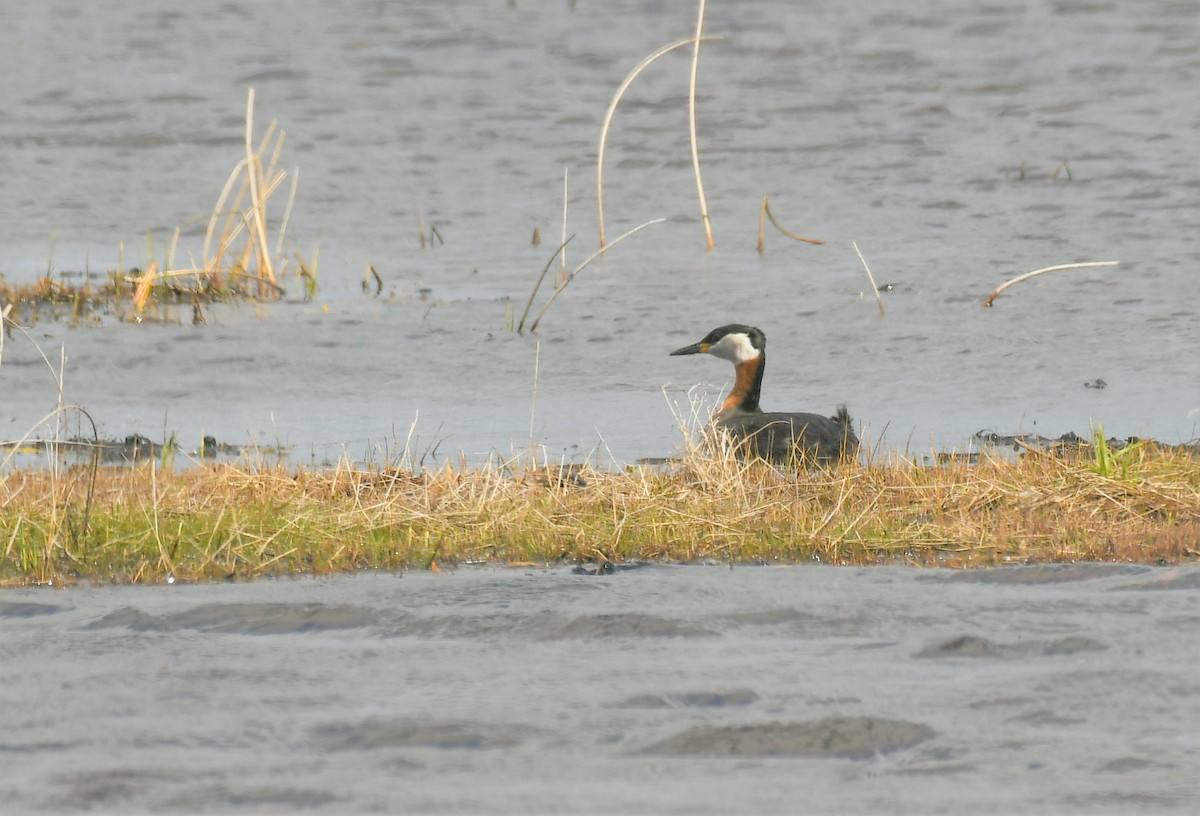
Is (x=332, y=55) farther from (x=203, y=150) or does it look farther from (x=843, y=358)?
(x=843, y=358)

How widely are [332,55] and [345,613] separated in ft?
70.8

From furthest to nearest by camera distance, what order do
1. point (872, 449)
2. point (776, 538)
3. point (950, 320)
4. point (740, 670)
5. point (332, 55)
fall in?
point (332, 55)
point (950, 320)
point (872, 449)
point (776, 538)
point (740, 670)

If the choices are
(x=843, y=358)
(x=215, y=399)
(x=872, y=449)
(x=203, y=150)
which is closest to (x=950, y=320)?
(x=843, y=358)

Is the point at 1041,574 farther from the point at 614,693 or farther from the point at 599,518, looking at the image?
the point at 614,693

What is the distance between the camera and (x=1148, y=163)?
68.6 ft

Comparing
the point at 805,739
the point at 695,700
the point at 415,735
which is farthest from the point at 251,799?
the point at 805,739

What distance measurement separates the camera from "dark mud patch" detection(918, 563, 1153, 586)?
7422mm

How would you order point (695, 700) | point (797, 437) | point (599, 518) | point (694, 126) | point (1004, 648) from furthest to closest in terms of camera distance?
1. point (694, 126)
2. point (797, 437)
3. point (599, 518)
4. point (1004, 648)
5. point (695, 700)

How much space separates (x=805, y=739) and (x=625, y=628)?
1285mm

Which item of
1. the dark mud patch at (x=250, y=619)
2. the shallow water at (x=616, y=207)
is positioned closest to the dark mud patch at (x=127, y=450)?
the shallow water at (x=616, y=207)

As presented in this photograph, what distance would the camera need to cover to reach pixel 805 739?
5.57m

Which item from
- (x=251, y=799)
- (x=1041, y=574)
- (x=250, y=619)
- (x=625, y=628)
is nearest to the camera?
(x=251, y=799)

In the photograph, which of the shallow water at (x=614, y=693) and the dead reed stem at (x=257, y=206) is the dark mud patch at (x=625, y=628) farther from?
the dead reed stem at (x=257, y=206)

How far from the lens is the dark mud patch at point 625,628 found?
6.67 m
